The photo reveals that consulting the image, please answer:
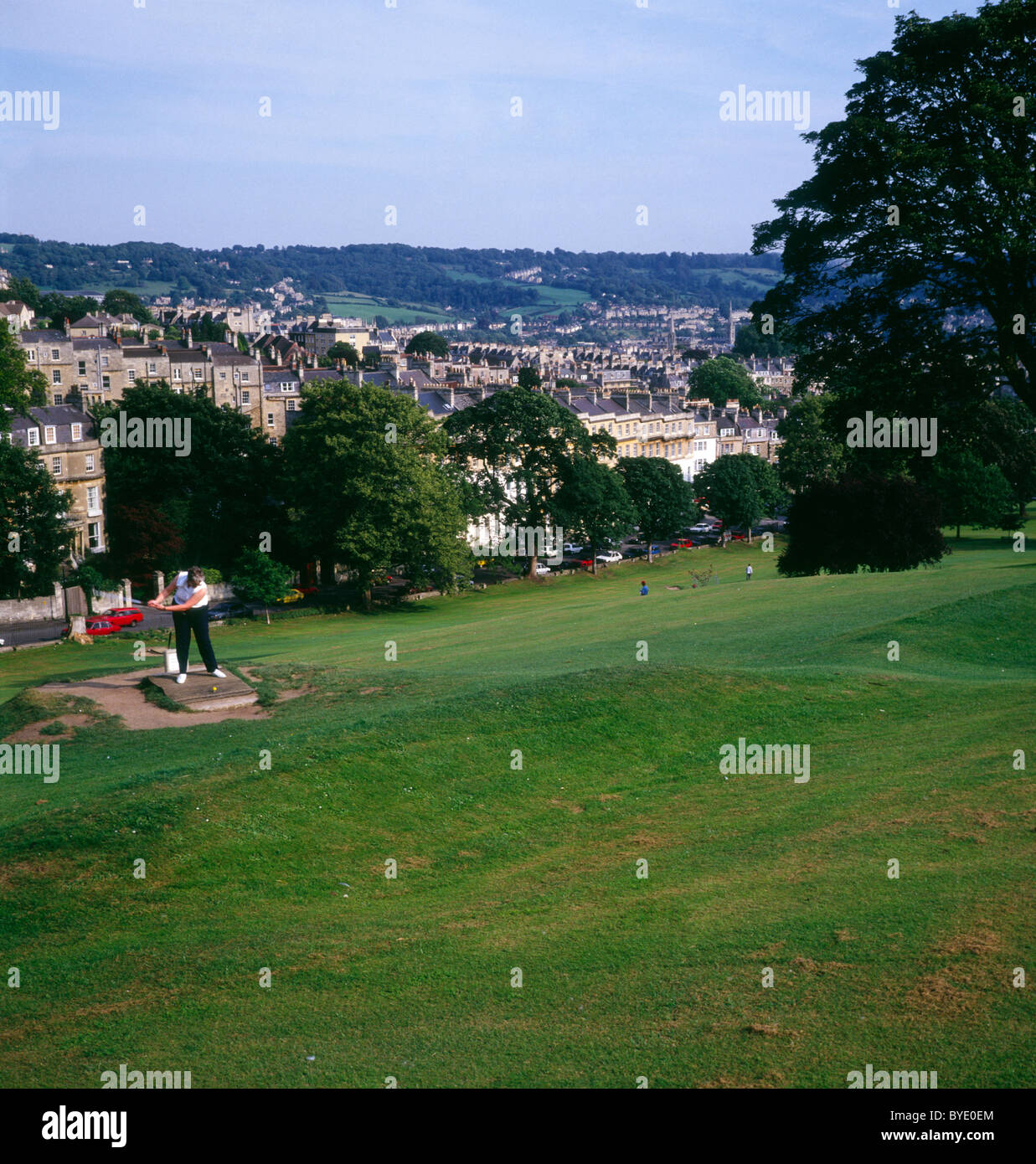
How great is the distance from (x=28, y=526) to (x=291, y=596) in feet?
56.1

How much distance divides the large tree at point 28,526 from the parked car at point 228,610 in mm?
9702

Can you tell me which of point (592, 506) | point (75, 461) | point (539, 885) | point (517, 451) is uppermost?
point (517, 451)

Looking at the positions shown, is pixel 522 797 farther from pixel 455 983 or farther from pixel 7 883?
pixel 7 883

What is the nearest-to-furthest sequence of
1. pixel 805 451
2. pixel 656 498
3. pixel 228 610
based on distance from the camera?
pixel 228 610
pixel 656 498
pixel 805 451

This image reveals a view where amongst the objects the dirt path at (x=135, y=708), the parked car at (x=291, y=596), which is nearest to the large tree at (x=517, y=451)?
the parked car at (x=291, y=596)

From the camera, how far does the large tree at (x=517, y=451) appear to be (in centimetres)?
8800

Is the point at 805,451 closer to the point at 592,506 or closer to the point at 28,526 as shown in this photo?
the point at 592,506

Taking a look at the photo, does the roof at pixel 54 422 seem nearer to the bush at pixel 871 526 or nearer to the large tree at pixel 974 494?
the bush at pixel 871 526

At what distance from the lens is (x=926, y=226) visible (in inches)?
874

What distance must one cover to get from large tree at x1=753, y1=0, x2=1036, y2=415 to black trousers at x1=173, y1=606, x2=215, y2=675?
14.1m

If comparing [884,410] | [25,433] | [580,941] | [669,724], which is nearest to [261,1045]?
[580,941]

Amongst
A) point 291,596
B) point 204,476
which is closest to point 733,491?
point 291,596

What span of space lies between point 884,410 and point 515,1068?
17.7m

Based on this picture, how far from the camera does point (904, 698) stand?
77.5 feet
